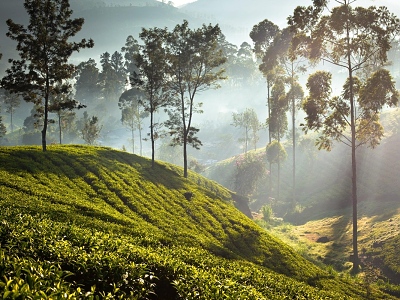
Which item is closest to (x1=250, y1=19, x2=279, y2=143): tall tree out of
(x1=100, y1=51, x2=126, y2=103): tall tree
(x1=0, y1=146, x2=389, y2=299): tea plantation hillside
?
(x1=0, y1=146, x2=389, y2=299): tea plantation hillside

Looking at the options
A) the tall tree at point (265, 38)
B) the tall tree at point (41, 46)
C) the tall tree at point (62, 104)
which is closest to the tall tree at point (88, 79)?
the tall tree at point (62, 104)

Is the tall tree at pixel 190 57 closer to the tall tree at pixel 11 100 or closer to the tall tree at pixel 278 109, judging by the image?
the tall tree at pixel 278 109

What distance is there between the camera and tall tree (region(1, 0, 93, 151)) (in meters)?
30.5

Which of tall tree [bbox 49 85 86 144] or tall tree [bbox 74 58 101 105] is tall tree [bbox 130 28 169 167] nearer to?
tall tree [bbox 49 85 86 144]

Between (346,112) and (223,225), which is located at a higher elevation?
(346,112)

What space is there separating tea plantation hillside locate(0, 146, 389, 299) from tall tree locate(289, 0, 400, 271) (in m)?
11.3

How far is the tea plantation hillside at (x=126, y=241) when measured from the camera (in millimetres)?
7266

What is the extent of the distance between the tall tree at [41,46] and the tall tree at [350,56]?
2285 cm

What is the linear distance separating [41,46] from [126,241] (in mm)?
28407

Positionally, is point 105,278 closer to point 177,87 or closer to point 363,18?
point 363,18

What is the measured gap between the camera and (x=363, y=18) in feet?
89.5

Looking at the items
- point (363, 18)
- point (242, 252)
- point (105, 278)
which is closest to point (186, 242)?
point (242, 252)

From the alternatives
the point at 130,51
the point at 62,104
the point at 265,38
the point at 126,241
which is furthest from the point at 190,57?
the point at 130,51

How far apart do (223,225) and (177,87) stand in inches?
860
